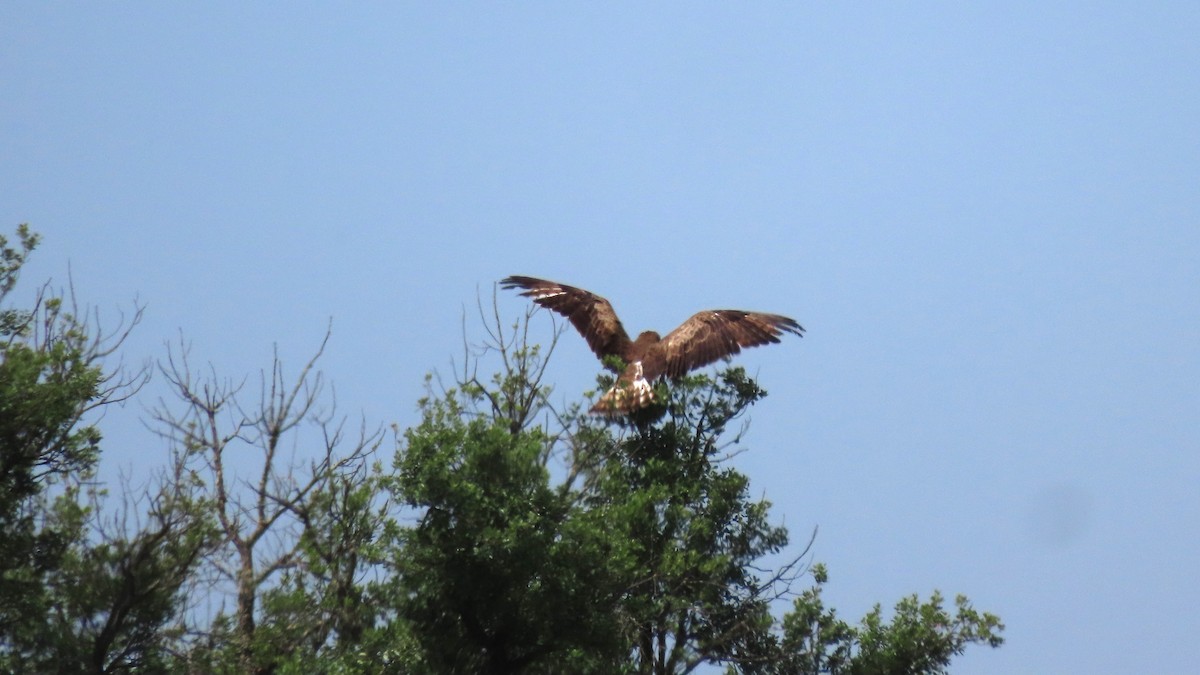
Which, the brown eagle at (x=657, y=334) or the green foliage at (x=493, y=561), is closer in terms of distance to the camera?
the green foliage at (x=493, y=561)

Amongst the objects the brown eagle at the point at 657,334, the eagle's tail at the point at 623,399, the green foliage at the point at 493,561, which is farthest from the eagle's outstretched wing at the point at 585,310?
the green foliage at the point at 493,561

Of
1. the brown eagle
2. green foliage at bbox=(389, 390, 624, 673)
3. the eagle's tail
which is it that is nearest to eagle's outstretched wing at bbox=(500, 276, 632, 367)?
the brown eagle

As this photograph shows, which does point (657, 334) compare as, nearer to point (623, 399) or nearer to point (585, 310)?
point (585, 310)

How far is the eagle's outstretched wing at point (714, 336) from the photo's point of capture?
14.6 meters

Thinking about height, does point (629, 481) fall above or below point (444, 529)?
above

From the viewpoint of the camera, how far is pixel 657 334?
15.1 metres

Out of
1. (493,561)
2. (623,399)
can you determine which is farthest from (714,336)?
(493,561)

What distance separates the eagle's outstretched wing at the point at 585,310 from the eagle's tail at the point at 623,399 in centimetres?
169

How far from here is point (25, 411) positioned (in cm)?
1223

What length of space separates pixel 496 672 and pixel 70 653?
331 cm

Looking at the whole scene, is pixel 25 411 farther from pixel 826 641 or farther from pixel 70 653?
pixel 826 641

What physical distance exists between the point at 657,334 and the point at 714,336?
1.95ft

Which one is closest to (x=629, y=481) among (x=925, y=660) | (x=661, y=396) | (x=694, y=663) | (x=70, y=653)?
(x=661, y=396)

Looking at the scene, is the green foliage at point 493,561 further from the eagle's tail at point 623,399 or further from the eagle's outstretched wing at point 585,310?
the eagle's outstretched wing at point 585,310
